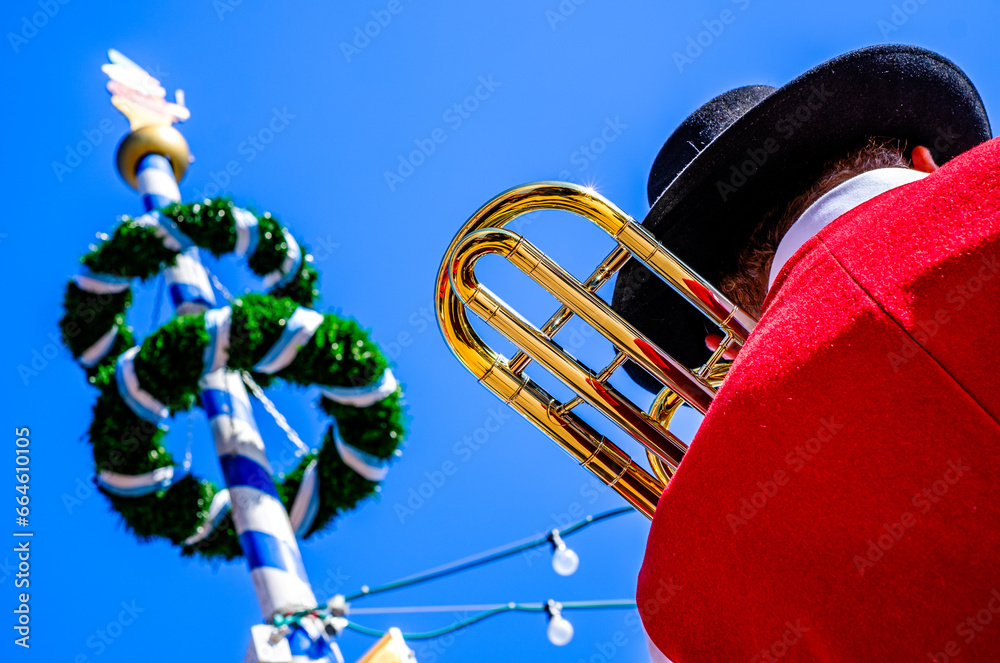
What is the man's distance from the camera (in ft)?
2.67

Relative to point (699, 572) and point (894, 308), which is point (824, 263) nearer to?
point (894, 308)

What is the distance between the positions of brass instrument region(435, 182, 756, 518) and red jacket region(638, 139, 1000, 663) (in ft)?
1.80

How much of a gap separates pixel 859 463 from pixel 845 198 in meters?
0.44

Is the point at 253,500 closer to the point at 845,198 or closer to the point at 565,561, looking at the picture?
the point at 565,561

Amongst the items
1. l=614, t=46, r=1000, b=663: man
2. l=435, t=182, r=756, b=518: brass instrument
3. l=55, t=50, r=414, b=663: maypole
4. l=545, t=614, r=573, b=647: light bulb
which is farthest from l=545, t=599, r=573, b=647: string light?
l=614, t=46, r=1000, b=663: man

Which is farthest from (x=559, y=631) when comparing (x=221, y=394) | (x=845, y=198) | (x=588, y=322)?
(x=845, y=198)

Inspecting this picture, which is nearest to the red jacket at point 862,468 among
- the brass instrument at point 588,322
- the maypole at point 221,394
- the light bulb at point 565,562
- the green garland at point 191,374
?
the brass instrument at point 588,322

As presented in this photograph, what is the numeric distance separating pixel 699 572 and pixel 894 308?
0.38 metres

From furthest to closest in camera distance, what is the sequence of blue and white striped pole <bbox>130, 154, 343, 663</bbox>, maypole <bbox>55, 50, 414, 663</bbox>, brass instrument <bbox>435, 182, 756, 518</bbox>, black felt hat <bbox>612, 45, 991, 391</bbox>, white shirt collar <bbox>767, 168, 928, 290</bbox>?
maypole <bbox>55, 50, 414, 663</bbox>
blue and white striped pole <bbox>130, 154, 343, 663</bbox>
brass instrument <bbox>435, 182, 756, 518</bbox>
black felt hat <bbox>612, 45, 991, 391</bbox>
white shirt collar <bbox>767, 168, 928, 290</bbox>

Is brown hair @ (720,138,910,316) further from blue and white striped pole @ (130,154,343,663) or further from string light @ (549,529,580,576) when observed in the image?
string light @ (549,529,580,576)

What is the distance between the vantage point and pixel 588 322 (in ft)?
5.26

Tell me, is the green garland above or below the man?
below

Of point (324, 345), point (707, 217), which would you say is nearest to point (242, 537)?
point (324, 345)

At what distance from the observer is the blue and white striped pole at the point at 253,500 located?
2930 millimetres
